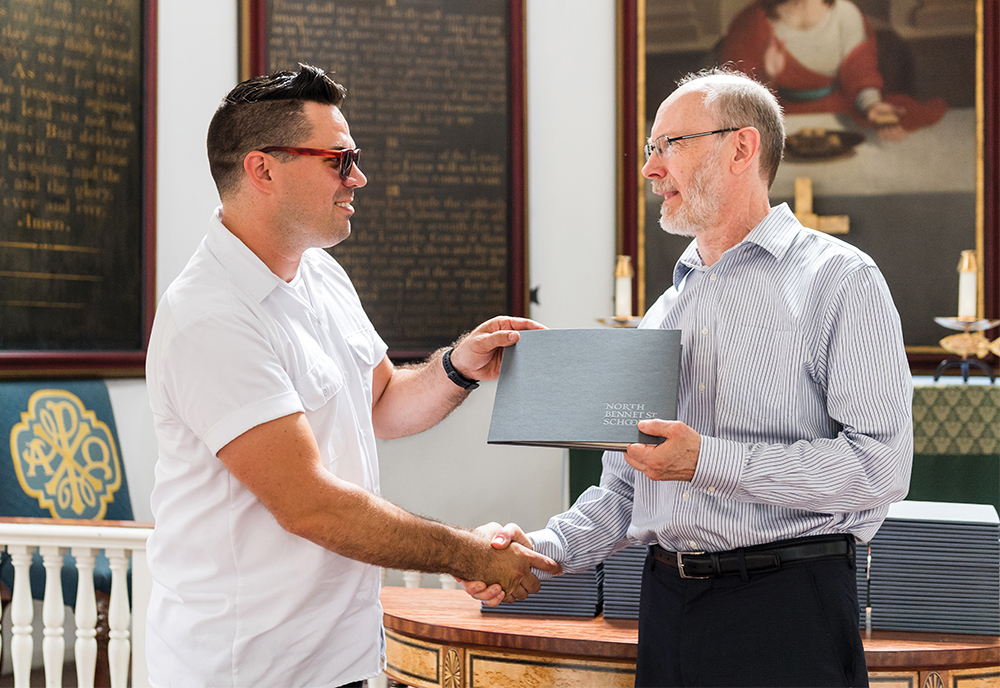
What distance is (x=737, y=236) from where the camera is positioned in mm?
2023

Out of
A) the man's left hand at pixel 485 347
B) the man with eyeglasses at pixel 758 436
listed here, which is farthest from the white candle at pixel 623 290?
the man with eyeglasses at pixel 758 436

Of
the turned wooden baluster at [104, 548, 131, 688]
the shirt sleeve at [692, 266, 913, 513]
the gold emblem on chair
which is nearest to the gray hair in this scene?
the shirt sleeve at [692, 266, 913, 513]

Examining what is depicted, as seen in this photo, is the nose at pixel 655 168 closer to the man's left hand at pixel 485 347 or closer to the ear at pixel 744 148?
the ear at pixel 744 148

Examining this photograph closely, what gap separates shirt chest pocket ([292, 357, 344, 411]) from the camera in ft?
6.08

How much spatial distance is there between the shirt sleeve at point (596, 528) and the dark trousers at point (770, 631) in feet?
1.03

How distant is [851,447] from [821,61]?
11.6ft

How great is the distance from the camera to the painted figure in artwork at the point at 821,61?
4.65m

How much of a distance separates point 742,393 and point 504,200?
10.1 feet

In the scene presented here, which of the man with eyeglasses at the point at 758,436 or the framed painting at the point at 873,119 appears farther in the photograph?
the framed painting at the point at 873,119

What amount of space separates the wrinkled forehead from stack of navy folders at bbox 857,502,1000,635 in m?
1.01

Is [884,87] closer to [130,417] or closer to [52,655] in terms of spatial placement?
[130,417]

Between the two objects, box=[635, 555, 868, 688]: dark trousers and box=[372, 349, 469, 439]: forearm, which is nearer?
box=[635, 555, 868, 688]: dark trousers

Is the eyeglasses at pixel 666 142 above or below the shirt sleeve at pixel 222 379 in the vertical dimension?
above

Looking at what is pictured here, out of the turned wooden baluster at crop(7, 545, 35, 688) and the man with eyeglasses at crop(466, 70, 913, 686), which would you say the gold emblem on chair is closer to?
the turned wooden baluster at crop(7, 545, 35, 688)
